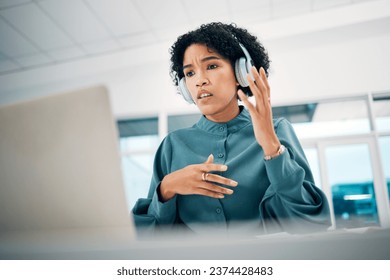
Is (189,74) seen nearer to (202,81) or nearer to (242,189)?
(202,81)

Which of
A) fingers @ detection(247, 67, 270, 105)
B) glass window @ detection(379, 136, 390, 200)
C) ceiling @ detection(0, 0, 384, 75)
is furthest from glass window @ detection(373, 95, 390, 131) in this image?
fingers @ detection(247, 67, 270, 105)

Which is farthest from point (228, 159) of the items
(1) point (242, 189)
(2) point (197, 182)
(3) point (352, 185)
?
(3) point (352, 185)

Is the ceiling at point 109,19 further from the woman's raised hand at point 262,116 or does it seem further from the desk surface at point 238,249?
the desk surface at point 238,249

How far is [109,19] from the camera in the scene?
314 centimetres

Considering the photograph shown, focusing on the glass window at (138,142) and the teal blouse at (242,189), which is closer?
the teal blouse at (242,189)

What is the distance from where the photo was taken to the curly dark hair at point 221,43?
4.35 feet

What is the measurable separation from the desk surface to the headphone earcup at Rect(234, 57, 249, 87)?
94 cm

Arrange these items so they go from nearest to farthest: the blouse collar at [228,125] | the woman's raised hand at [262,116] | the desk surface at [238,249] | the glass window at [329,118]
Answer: the desk surface at [238,249], the woman's raised hand at [262,116], the blouse collar at [228,125], the glass window at [329,118]

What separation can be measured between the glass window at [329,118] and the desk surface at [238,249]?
10.4 ft

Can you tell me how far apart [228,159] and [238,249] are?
0.77 metres

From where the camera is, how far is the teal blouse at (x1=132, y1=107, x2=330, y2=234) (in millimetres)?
950

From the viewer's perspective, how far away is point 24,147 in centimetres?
57

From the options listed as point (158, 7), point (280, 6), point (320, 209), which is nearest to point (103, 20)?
point (158, 7)

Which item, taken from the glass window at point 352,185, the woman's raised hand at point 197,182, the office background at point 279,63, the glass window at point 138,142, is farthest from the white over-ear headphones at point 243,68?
the glass window at point 138,142
